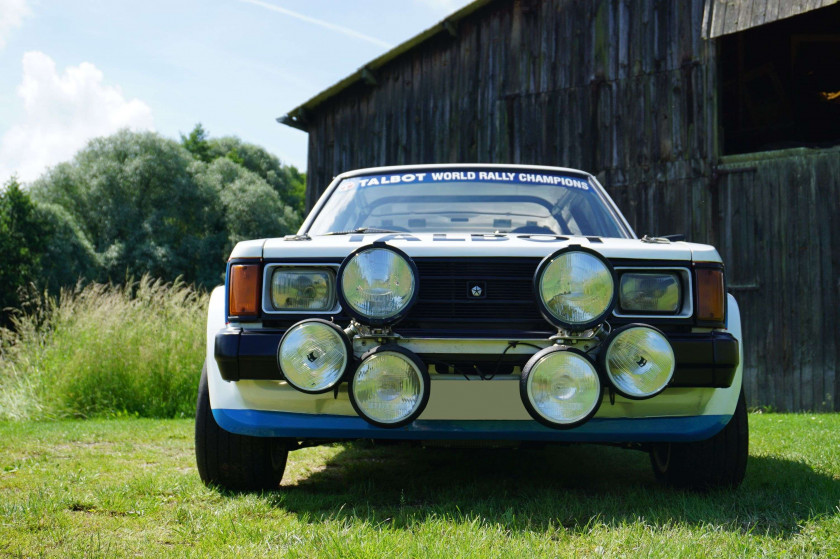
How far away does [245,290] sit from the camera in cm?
273

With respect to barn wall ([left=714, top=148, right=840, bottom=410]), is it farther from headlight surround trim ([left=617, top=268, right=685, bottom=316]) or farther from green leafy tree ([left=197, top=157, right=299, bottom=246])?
green leafy tree ([left=197, top=157, right=299, bottom=246])

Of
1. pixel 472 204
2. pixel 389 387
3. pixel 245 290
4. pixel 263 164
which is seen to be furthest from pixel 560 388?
pixel 263 164

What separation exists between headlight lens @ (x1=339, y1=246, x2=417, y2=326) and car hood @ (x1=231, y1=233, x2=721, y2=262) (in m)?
0.11

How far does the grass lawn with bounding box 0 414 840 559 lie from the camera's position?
86.4 inches

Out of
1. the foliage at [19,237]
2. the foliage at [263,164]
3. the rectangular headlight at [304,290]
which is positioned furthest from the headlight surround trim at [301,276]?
the foliage at [263,164]

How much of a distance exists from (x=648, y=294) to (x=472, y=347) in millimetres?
711

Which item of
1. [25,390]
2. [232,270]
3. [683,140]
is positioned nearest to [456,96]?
[683,140]

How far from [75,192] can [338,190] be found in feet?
123

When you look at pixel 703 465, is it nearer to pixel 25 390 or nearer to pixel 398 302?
pixel 398 302

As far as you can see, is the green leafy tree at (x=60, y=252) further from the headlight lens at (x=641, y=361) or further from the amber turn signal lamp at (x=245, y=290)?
the headlight lens at (x=641, y=361)

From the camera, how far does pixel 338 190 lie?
13.2ft

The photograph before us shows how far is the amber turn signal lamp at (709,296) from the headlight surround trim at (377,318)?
107cm

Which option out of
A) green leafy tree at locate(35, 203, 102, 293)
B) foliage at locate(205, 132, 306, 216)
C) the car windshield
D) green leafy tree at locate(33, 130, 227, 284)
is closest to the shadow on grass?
the car windshield

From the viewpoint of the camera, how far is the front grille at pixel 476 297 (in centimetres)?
269
